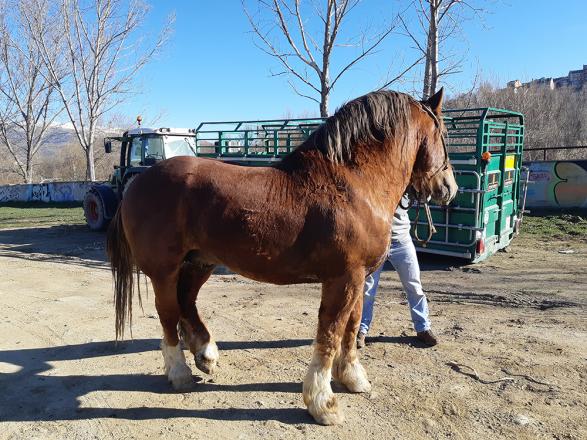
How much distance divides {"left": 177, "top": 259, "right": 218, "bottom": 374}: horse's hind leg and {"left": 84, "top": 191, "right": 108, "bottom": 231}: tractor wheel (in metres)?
9.02

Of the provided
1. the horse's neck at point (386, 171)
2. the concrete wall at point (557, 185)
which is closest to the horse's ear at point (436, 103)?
the horse's neck at point (386, 171)

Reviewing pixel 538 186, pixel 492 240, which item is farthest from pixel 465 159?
pixel 538 186

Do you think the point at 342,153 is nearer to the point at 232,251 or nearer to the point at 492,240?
the point at 232,251

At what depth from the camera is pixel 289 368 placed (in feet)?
11.6

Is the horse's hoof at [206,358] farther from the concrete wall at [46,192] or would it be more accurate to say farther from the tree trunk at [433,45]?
the concrete wall at [46,192]

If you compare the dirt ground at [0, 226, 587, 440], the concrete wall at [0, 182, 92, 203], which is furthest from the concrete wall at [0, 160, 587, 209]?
the concrete wall at [0, 182, 92, 203]

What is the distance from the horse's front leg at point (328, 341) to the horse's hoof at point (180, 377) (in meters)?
0.93

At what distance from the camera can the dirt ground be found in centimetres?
274

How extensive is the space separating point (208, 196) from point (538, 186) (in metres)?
12.1

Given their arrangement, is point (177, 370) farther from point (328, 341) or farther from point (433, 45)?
point (433, 45)

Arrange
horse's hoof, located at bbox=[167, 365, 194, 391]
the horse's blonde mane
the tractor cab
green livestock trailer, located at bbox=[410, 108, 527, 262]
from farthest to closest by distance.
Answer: the tractor cab, green livestock trailer, located at bbox=[410, 108, 527, 262], horse's hoof, located at bbox=[167, 365, 194, 391], the horse's blonde mane

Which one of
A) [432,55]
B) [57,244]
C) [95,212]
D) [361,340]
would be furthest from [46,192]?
[361,340]

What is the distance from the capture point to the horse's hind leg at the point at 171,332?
3.02 meters

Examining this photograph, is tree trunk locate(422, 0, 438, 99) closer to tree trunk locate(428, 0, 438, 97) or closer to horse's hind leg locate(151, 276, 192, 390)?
tree trunk locate(428, 0, 438, 97)
